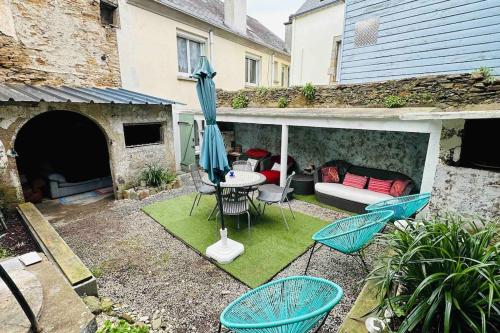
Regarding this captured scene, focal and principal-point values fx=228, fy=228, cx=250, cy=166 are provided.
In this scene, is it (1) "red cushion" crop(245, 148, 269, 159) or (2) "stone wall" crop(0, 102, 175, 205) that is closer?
(2) "stone wall" crop(0, 102, 175, 205)

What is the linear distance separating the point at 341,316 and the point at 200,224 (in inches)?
128

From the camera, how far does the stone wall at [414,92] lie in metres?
4.46

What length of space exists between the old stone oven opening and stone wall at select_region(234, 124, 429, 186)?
20.0 feet

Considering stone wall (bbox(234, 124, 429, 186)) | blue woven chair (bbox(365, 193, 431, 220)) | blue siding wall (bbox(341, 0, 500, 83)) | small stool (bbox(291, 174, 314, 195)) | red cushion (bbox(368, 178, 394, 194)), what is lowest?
small stool (bbox(291, 174, 314, 195))

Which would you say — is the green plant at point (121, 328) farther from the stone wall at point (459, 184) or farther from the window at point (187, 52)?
the window at point (187, 52)

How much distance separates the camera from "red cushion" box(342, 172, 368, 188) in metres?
6.23

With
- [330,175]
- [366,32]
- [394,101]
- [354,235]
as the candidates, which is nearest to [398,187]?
[330,175]

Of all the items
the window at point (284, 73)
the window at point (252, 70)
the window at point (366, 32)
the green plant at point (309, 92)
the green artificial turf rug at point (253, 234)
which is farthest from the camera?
the window at point (284, 73)

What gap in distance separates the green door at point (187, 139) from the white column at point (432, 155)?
7.63 m

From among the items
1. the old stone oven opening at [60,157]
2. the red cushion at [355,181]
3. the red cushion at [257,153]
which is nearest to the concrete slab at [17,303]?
the old stone oven opening at [60,157]

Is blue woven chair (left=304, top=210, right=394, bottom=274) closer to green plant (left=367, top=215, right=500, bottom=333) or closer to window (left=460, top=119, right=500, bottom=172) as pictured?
green plant (left=367, top=215, right=500, bottom=333)

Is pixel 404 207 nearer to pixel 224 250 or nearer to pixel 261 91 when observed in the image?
pixel 224 250

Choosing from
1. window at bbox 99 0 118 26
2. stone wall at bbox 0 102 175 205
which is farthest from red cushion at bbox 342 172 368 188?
window at bbox 99 0 118 26

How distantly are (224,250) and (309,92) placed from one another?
5547mm
